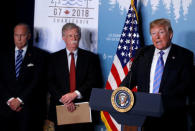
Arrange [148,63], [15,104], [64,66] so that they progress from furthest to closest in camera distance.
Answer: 1. [64,66]
2. [15,104]
3. [148,63]

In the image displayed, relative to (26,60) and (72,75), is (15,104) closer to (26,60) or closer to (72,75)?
(26,60)

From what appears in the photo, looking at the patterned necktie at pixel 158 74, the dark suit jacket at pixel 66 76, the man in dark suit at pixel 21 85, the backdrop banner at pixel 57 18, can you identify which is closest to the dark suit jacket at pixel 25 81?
the man in dark suit at pixel 21 85

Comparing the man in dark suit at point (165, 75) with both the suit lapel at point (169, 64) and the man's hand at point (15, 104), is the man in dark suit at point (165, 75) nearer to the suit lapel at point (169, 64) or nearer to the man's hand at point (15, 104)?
the suit lapel at point (169, 64)

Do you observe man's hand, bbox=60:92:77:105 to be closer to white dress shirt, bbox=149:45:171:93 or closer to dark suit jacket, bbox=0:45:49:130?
dark suit jacket, bbox=0:45:49:130

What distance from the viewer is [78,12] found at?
454 cm

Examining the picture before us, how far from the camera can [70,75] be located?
156 inches

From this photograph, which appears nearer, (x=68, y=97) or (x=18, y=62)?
(x=68, y=97)

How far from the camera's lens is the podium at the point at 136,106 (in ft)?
7.11

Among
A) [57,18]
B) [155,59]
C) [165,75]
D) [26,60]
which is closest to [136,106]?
[165,75]

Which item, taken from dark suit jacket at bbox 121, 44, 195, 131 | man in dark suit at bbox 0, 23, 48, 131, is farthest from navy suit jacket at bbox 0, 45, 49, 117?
dark suit jacket at bbox 121, 44, 195, 131

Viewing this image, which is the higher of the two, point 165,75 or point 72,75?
point 165,75

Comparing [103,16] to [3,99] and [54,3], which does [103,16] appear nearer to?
[54,3]

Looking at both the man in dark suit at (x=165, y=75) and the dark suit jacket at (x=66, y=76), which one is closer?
the man in dark suit at (x=165, y=75)

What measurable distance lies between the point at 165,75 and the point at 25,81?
182 cm
